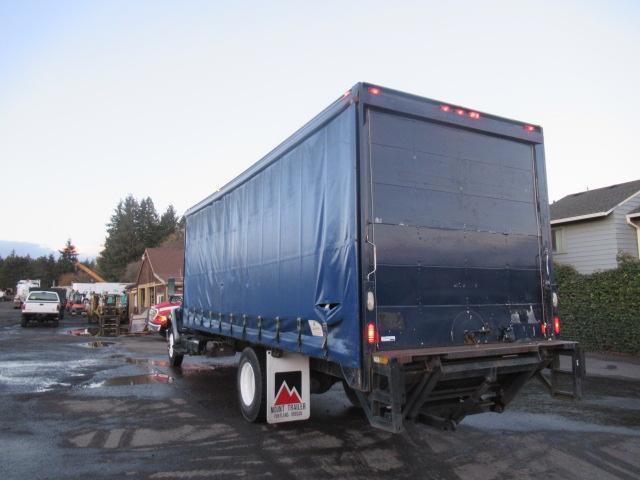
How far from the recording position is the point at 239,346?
28.4 ft

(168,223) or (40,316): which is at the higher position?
(168,223)

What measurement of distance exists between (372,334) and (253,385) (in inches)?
117

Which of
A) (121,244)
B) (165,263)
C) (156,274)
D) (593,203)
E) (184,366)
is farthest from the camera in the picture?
(121,244)

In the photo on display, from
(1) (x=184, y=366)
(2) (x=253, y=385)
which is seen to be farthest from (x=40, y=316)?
(2) (x=253, y=385)

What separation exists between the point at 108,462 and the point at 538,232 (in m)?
5.61

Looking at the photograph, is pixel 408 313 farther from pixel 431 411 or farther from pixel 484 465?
pixel 484 465

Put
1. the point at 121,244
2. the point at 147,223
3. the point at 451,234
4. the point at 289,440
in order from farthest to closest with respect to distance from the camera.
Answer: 1. the point at 147,223
2. the point at 121,244
3. the point at 289,440
4. the point at 451,234

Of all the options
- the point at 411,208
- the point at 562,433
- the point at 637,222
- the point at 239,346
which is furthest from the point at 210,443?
the point at 637,222

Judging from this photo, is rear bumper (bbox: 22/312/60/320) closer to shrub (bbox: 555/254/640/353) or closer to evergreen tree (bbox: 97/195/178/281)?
shrub (bbox: 555/254/640/353)

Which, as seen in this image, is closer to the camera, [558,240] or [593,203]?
[593,203]

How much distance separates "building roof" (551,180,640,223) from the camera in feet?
63.1

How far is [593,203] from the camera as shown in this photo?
20656 millimetres

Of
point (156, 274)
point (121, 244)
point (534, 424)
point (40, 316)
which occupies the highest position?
point (121, 244)

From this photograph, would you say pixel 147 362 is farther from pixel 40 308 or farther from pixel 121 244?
pixel 121 244
